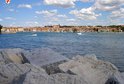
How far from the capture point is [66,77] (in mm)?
5730

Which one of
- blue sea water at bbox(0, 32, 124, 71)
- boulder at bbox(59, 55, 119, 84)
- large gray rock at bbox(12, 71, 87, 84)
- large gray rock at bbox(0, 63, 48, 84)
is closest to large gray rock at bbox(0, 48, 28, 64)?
large gray rock at bbox(0, 63, 48, 84)

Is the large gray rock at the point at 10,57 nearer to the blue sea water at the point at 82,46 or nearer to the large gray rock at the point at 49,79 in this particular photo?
the large gray rock at the point at 49,79

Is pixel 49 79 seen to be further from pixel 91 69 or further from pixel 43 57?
pixel 43 57

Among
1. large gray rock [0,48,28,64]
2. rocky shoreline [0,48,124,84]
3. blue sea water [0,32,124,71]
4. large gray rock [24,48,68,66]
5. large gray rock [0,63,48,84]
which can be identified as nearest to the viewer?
rocky shoreline [0,48,124,84]

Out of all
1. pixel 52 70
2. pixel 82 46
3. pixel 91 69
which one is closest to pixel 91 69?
pixel 91 69

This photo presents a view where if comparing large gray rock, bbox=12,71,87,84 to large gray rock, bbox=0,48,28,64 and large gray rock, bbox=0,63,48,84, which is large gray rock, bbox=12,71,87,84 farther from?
large gray rock, bbox=0,48,28,64

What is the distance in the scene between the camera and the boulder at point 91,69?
7226mm

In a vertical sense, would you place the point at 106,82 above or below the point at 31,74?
below

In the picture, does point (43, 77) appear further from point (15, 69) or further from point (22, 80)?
point (15, 69)

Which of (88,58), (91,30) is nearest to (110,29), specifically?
(91,30)

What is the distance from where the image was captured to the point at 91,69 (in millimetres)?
7711

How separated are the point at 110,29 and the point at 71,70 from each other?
605ft

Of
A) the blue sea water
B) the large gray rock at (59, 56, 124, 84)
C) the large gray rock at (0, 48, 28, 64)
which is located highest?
the large gray rock at (0, 48, 28, 64)

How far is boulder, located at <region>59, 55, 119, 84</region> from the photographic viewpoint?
7226 millimetres
